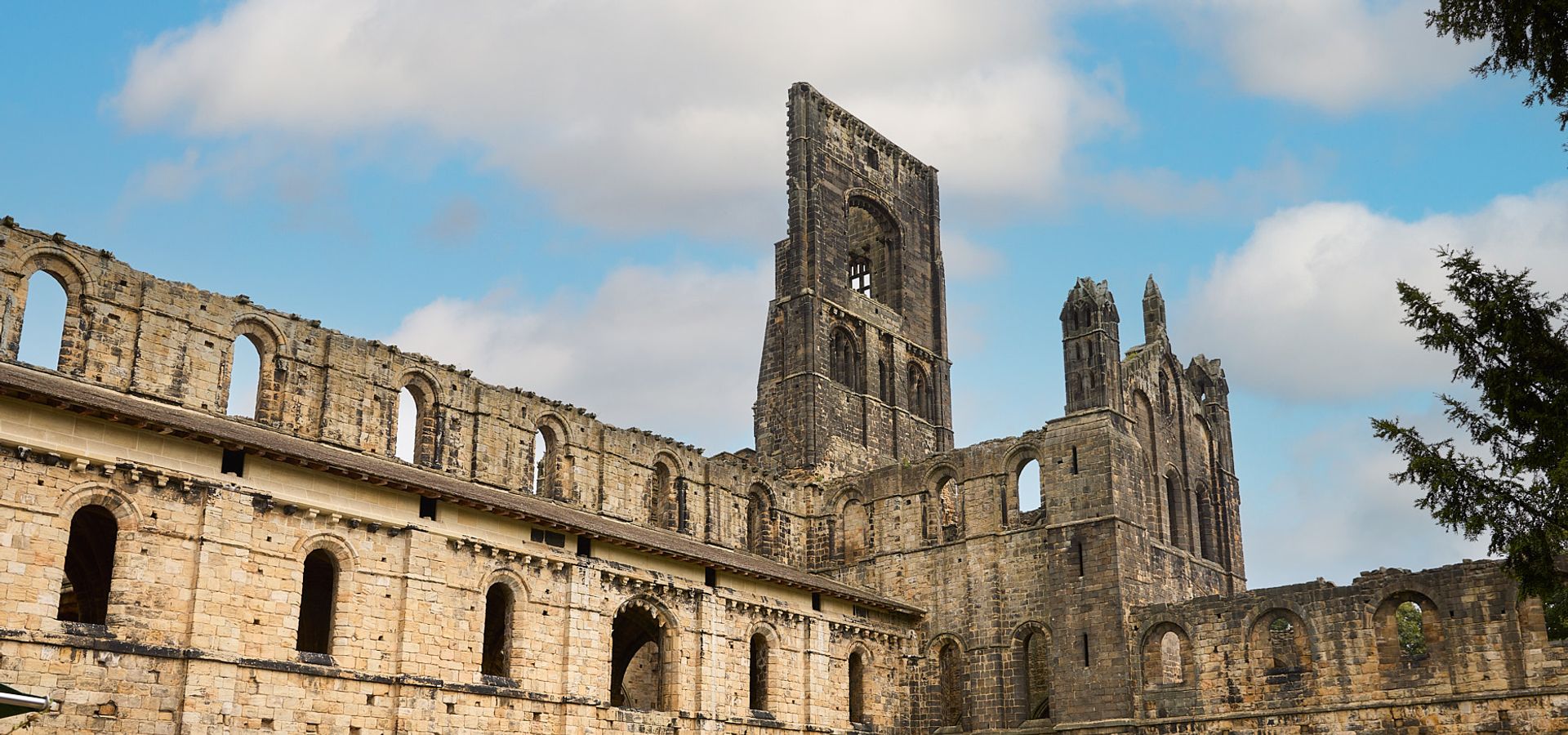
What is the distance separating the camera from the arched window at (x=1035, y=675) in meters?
36.2

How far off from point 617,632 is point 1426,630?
18864 millimetres

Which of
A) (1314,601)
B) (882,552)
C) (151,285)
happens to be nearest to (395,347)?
(151,285)

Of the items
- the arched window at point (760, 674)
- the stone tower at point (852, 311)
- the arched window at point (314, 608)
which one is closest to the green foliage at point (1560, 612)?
the arched window at point (760, 674)

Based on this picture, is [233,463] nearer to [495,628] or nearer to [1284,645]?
[495,628]

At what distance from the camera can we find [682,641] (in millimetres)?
31812

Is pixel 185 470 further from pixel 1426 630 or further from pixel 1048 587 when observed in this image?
pixel 1426 630

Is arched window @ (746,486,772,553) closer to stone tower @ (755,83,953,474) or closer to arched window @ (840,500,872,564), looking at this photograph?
arched window @ (840,500,872,564)

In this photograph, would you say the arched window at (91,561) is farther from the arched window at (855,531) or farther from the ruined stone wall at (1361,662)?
the ruined stone wall at (1361,662)

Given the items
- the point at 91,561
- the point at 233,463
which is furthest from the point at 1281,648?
the point at 91,561

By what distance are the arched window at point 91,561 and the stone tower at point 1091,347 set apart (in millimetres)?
22665

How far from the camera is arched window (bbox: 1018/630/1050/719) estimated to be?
36188mm

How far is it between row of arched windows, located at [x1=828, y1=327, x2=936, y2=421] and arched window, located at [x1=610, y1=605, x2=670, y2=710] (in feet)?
39.8

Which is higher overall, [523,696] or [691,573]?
[691,573]

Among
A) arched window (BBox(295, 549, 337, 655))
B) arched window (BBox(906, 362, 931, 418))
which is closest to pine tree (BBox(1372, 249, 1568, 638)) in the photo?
arched window (BBox(295, 549, 337, 655))
